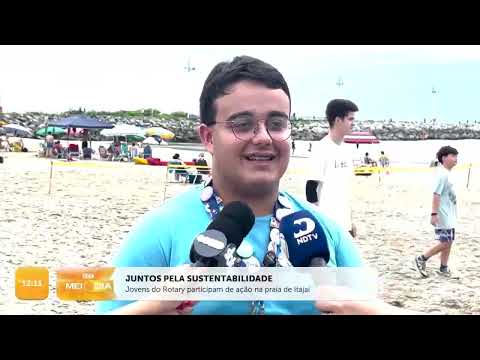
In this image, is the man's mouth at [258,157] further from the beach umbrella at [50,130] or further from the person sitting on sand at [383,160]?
the person sitting on sand at [383,160]

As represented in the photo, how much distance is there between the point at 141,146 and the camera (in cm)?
332

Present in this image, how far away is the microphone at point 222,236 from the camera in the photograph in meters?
1.58

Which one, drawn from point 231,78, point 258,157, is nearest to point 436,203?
point 258,157

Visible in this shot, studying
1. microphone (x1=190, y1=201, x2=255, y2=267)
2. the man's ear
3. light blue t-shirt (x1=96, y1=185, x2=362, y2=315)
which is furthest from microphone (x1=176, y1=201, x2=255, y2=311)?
the man's ear

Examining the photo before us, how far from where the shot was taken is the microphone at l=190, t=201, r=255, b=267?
62.1 inches

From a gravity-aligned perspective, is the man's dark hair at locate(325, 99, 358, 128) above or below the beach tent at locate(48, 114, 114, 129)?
above

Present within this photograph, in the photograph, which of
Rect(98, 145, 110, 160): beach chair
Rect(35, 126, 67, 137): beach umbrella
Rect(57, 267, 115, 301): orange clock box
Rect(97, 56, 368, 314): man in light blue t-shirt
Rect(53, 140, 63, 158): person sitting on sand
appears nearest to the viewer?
Rect(97, 56, 368, 314): man in light blue t-shirt

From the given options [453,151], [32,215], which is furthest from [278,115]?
[32,215]

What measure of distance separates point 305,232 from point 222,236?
0.25 meters

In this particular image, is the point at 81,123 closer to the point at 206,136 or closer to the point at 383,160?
the point at 206,136

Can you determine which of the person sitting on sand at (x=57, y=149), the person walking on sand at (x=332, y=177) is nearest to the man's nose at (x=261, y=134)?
the person walking on sand at (x=332, y=177)

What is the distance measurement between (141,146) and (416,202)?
284 cm

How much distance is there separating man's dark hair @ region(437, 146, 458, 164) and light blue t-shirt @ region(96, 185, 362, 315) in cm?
135

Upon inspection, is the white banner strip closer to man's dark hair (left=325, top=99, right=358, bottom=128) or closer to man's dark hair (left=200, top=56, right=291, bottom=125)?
man's dark hair (left=200, top=56, right=291, bottom=125)
